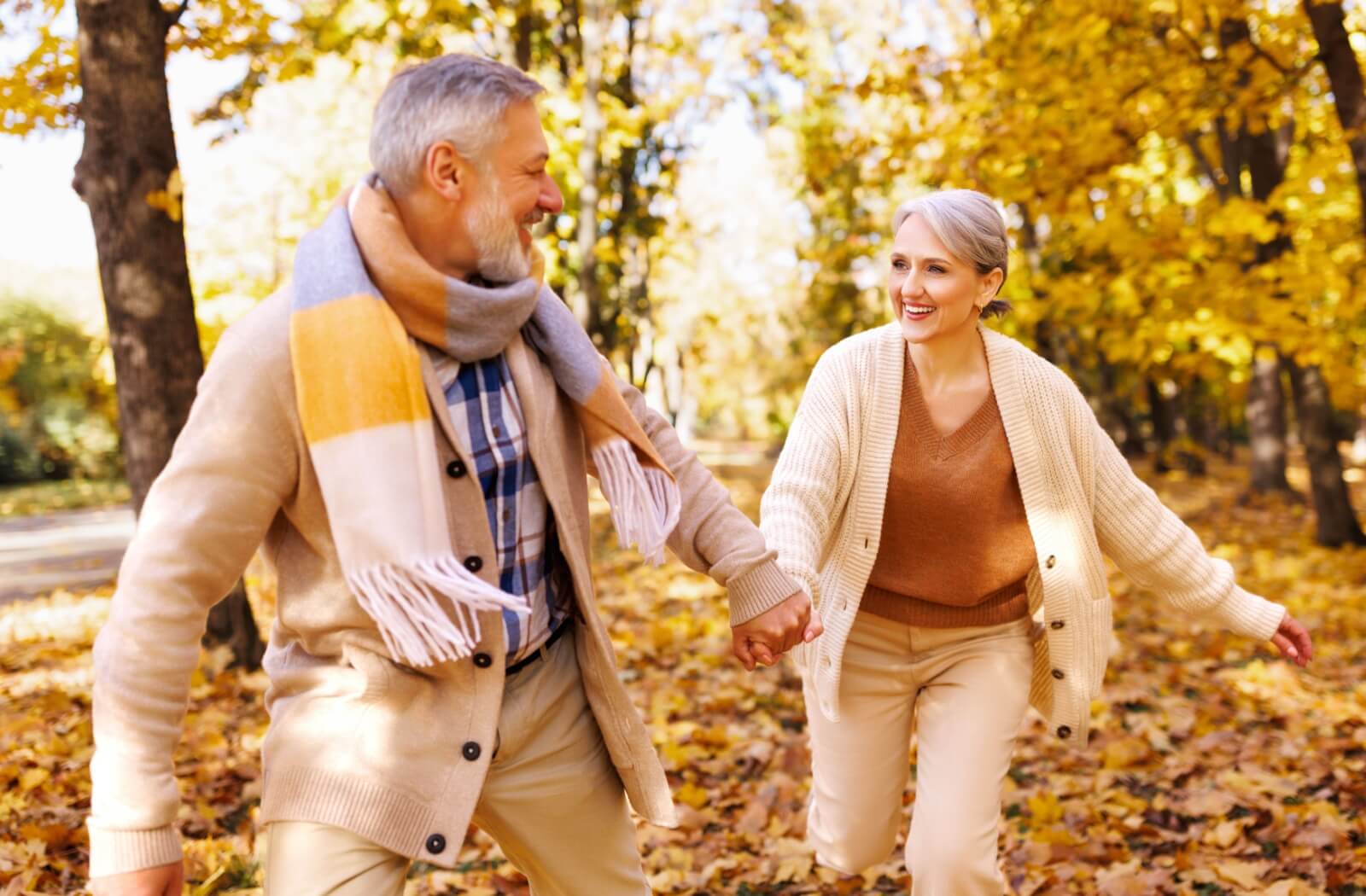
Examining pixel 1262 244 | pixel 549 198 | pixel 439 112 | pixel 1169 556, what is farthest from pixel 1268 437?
pixel 439 112

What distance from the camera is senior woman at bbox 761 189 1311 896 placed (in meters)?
3.42

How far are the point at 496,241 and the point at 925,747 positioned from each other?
80.1 inches

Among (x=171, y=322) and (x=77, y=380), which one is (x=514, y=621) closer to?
(x=171, y=322)

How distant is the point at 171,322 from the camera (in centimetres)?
625

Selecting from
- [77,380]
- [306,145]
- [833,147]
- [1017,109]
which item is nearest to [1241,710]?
[1017,109]

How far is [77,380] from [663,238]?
19223 millimetres

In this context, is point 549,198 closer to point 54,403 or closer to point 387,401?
point 387,401

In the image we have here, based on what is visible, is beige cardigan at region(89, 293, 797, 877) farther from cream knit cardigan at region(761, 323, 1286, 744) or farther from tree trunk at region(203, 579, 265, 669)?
tree trunk at region(203, 579, 265, 669)

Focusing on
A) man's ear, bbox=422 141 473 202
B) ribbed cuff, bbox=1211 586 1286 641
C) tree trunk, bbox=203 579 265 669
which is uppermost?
man's ear, bbox=422 141 473 202

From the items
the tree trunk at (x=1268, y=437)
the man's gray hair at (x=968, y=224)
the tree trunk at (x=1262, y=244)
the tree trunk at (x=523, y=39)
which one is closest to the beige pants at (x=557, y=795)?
the man's gray hair at (x=968, y=224)

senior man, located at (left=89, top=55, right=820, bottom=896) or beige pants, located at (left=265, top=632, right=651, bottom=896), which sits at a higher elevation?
senior man, located at (left=89, top=55, right=820, bottom=896)

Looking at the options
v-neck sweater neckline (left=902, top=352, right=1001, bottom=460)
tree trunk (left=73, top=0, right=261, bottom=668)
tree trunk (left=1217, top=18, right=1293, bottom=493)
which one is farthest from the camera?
tree trunk (left=1217, top=18, right=1293, bottom=493)

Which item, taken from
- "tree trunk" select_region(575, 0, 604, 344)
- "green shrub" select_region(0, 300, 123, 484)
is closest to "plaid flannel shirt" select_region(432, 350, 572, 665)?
"tree trunk" select_region(575, 0, 604, 344)

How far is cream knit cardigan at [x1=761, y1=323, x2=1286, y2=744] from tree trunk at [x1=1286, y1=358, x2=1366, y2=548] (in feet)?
30.4
